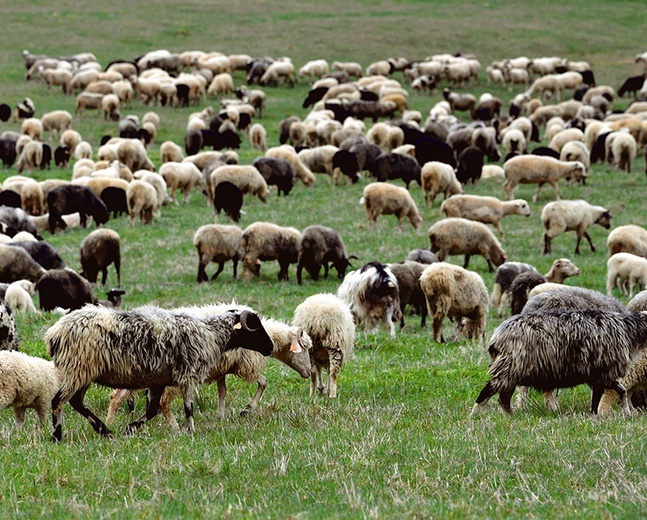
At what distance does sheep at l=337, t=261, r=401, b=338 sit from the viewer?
13758 mm

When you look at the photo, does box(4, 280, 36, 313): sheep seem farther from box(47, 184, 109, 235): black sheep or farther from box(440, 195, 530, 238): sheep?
box(440, 195, 530, 238): sheep

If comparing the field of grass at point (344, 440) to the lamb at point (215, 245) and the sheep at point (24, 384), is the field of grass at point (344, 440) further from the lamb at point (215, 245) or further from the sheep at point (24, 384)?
the lamb at point (215, 245)

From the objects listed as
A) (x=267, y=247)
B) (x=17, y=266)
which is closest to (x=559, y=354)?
(x=267, y=247)

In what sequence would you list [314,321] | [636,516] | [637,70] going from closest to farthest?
[636,516]
[314,321]
[637,70]

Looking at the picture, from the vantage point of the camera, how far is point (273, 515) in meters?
5.35

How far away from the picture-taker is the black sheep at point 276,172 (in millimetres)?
27562

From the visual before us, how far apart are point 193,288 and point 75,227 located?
786 centimetres

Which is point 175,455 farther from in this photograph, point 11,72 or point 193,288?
point 11,72

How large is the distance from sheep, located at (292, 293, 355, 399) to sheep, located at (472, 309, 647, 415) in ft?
6.36

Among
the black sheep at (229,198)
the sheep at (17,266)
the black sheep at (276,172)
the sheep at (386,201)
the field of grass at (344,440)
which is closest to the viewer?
the field of grass at (344,440)

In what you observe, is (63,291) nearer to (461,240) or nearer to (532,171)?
(461,240)

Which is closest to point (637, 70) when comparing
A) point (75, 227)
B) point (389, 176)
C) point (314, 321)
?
point (389, 176)

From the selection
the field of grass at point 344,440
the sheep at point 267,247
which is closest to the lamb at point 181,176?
the field of grass at point 344,440

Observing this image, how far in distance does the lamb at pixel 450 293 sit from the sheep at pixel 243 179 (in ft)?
41.8
